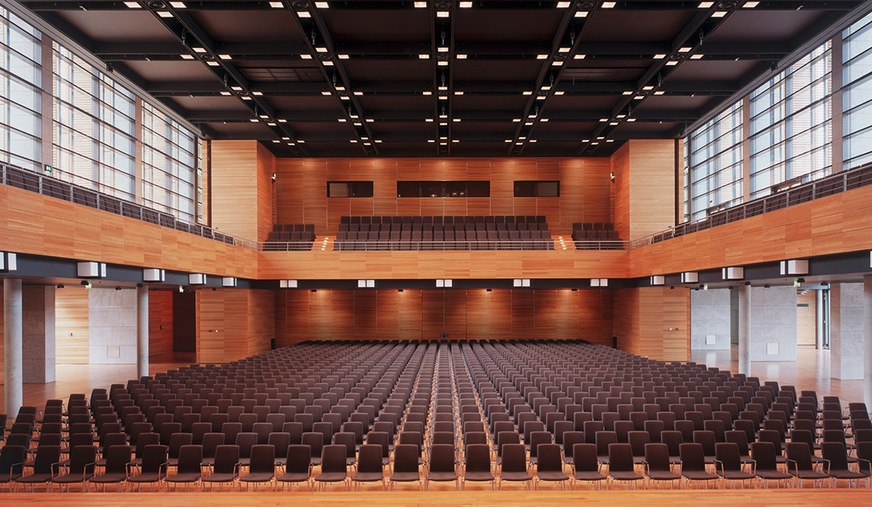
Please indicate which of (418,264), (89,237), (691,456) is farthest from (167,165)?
(691,456)

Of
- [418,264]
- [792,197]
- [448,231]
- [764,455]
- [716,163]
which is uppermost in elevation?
[716,163]

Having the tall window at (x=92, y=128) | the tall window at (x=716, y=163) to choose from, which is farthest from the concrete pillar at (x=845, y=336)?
the tall window at (x=92, y=128)

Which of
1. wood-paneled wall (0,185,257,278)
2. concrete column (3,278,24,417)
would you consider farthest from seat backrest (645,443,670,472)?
concrete column (3,278,24,417)

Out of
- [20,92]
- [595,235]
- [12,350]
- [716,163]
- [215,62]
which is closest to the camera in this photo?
[12,350]

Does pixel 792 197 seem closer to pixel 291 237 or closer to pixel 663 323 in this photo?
pixel 663 323

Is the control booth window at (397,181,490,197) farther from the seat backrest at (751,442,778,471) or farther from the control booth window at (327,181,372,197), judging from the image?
the seat backrest at (751,442,778,471)

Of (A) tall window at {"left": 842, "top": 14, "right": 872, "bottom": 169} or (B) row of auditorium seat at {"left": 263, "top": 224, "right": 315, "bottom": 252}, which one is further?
(B) row of auditorium seat at {"left": 263, "top": 224, "right": 315, "bottom": 252}

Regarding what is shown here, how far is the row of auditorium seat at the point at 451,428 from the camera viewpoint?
804 cm

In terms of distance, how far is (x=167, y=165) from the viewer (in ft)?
80.9

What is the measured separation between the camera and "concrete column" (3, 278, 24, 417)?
12.2 m

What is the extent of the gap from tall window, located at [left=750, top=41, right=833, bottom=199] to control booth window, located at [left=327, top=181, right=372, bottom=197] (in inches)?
771

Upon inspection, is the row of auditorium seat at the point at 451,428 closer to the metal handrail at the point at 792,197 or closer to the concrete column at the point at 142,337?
the concrete column at the point at 142,337

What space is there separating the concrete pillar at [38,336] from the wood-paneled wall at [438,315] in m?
11.6

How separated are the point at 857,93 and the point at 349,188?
2352 centimetres
